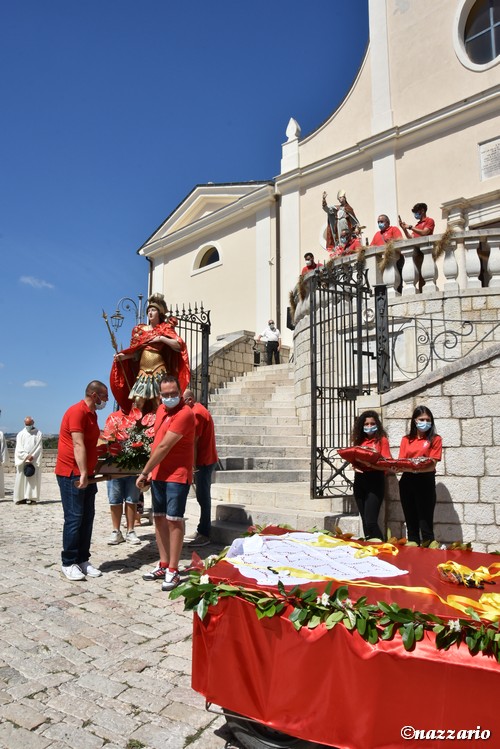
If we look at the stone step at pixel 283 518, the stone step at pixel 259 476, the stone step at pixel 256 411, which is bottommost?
the stone step at pixel 283 518

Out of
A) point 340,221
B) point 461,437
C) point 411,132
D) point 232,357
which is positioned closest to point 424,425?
point 461,437

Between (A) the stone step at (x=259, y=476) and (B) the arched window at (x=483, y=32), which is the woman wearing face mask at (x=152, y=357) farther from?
(B) the arched window at (x=483, y=32)

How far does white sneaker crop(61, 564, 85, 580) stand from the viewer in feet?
16.8

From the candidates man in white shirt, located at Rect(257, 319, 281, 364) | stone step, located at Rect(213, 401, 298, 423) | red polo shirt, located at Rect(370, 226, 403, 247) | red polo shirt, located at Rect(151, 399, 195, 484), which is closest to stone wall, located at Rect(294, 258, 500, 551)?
red polo shirt, located at Rect(151, 399, 195, 484)

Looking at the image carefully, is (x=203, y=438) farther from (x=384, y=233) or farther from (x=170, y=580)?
(x=384, y=233)

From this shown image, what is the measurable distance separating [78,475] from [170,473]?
0.94m

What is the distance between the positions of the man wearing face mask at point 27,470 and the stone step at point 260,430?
4.01 meters

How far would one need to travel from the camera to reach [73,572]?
Answer: 16.8ft

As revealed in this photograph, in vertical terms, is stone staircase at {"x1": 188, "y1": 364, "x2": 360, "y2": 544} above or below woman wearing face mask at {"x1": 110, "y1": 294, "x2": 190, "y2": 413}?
below

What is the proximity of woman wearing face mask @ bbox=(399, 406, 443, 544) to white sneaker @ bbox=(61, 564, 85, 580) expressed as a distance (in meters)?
3.17

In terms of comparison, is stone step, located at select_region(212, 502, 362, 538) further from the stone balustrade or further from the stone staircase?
the stone balustrade

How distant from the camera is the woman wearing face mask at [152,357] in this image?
6930 millimetres

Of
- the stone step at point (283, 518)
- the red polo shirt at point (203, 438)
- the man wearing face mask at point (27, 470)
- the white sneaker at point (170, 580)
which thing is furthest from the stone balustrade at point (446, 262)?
the man wearing face mask at point (27, 470)

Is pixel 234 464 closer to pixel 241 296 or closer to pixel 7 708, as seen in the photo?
pixel 7 708
